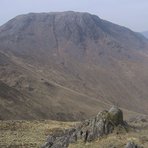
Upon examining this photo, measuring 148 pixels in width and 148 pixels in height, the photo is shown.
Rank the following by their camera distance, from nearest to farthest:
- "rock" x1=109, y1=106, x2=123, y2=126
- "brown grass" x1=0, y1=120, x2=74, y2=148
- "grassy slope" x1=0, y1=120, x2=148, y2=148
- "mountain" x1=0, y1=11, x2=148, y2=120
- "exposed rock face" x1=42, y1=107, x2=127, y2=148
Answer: "grassy slope" x1=0, y1=120, x2=148, y2=148 → "exposed rock face" x1=42, y1=107, x2=127, y2=148 → "rock" x1=109, y1=106, x2=123, y2=126 → "brown grass" x1=0, y1=120, x2=74, y2=148 → "mountain" x1=0, y1=11, x2=148, y2=120

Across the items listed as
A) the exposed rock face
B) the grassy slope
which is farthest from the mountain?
the exposed rock face

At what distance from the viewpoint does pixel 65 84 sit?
144875 mm

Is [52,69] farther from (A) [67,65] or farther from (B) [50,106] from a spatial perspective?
(B) [50,106]

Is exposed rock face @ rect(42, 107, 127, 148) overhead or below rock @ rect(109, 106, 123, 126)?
below

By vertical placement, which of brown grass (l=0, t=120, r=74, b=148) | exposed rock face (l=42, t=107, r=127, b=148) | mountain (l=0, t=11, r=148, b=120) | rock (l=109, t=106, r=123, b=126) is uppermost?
rock (l=109, t=106, r=123, b=126)

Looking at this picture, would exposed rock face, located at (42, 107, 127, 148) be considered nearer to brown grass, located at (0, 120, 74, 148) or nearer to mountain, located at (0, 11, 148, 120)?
brown grass, located at (0, 120, 74, 148)

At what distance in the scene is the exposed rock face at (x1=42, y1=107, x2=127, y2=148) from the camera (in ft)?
90.0

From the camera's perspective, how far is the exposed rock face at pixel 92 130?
2744 cm

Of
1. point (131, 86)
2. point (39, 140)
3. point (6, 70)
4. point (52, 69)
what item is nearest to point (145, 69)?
point (131, 86)

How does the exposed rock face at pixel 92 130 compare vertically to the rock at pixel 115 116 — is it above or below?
below

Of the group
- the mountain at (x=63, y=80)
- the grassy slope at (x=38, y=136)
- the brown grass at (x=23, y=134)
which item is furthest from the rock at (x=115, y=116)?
the mountain at (x=63, y=80)

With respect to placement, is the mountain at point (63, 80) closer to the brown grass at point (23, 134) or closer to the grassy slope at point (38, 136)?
the brown grass at point (23, 134)

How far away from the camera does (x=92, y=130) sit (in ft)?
91.6

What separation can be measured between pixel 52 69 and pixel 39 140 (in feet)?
409
